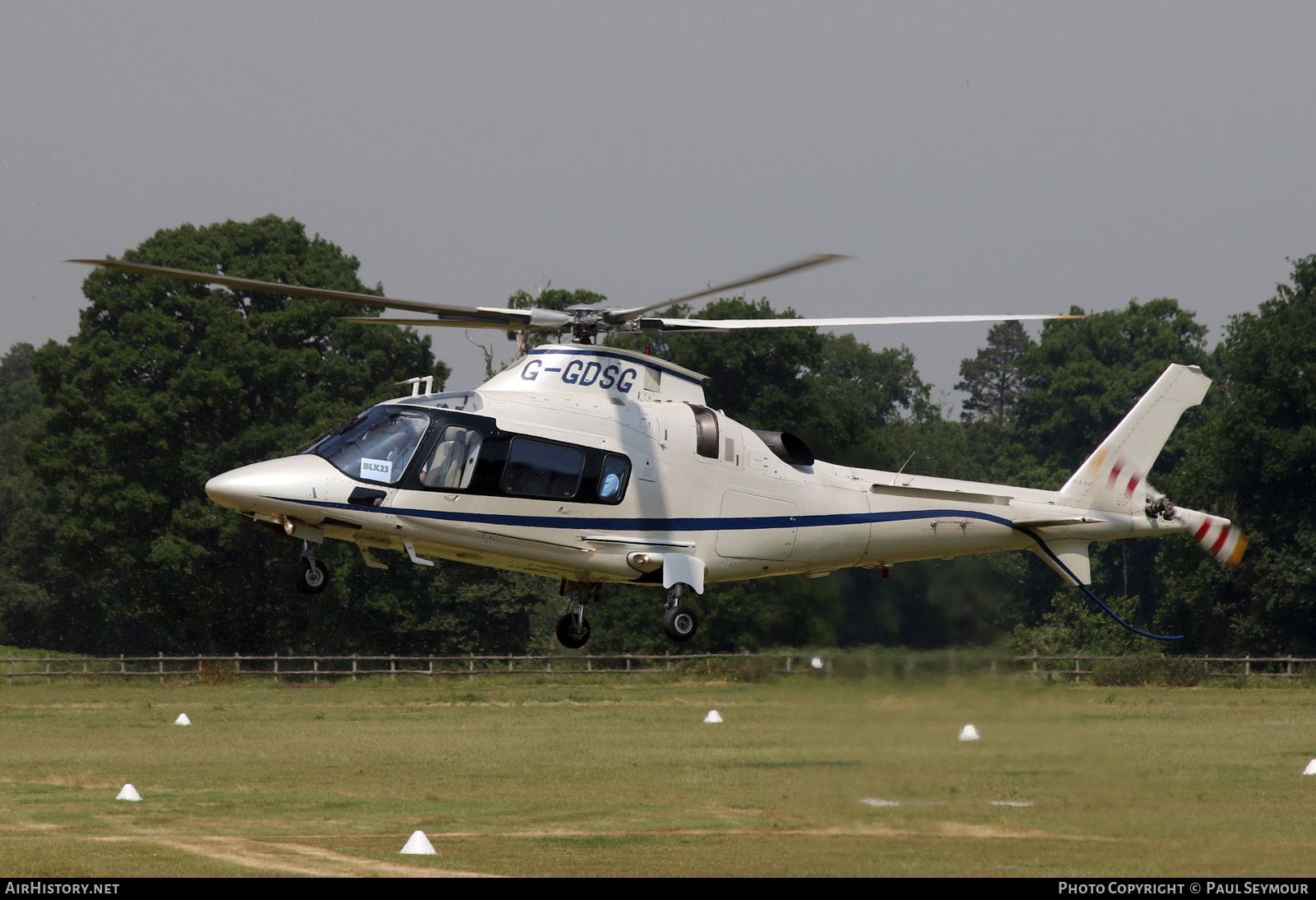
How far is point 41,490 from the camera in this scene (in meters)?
79.9

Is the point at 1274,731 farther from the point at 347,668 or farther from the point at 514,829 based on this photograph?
the point at 347,668

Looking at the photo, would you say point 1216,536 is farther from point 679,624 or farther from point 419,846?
point 419,846

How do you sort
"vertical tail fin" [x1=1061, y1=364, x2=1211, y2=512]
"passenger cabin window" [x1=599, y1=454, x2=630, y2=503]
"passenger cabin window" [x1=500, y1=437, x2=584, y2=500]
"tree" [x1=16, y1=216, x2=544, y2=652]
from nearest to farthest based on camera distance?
"passenger cabin window" [x1=500, y1=437, x2=584, y2=500]
"passenger cabin window" [x1=599, y1=454, x2=630, y2=503]
"vertical tail fin" [x1=1061, y1=364, x2=1211, y2=512]
"tree" [x1=16, y1=216, x2=544, y2=652]

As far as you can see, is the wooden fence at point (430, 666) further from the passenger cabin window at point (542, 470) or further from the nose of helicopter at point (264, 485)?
the nose of helicopter at point (264, 485)

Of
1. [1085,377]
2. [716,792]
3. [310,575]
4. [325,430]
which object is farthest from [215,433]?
[1085,377]

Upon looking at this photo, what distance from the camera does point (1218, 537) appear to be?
21.4 m

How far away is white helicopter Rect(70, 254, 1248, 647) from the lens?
18.1m

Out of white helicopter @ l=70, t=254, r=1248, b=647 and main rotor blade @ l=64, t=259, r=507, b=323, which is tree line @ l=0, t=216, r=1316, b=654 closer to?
white helicopter @ l=70, t=254, r=1248, b=647

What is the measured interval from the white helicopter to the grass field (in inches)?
90.8

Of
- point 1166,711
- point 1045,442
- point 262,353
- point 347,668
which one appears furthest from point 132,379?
point 1045,442

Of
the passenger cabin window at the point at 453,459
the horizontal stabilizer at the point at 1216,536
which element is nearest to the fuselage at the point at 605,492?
the passenger cabin window at the point at 453,459

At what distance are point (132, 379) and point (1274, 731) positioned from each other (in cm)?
4124

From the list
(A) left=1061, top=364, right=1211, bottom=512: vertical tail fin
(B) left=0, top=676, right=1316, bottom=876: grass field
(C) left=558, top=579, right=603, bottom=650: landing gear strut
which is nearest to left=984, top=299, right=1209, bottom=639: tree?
(B) left=0, top=676, right=1316, bottom=876: grass field

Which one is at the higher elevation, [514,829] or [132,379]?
[132,379]
